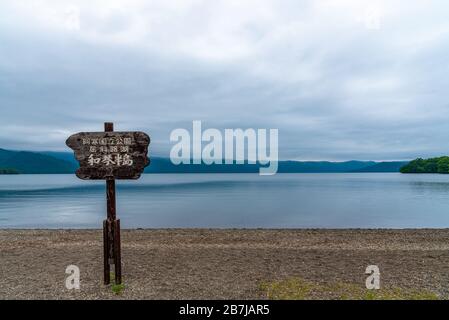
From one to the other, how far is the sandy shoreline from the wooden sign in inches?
130

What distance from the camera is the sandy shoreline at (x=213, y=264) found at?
9023 mm

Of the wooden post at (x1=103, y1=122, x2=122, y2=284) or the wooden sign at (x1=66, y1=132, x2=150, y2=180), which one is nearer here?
the wooden post at (x1=103, y1=122, x2=122, y2=284)

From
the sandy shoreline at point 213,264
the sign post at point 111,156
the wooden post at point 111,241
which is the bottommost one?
the sandy shoreline at point 213,264

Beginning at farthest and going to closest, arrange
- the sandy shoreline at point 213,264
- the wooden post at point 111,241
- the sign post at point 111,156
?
the sign post at point 111,156 < the wooden post at point 111,241 < the sandy shoreline at point 213,264

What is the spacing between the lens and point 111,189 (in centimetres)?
942

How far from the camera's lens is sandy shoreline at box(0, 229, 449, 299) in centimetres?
902

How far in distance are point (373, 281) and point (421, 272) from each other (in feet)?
7.47

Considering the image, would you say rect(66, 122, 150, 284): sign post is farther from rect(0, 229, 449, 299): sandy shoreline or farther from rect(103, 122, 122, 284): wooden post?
rect(0, 229, 449, 299): sandy shoreline

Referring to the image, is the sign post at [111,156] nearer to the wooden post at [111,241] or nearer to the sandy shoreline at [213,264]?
the wooden post at [111,241]

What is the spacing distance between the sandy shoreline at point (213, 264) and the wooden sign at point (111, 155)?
329cm

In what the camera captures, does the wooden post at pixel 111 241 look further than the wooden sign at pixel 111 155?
No

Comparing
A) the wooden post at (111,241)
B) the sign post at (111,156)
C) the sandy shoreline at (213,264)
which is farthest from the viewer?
the sign post at (111,156)

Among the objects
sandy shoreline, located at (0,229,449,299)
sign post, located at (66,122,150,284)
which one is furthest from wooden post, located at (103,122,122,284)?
sandy shoreline, located at (0,229,449,299)

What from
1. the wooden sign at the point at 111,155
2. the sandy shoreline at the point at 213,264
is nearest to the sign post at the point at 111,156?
the wooden sign at the point at 111,155
